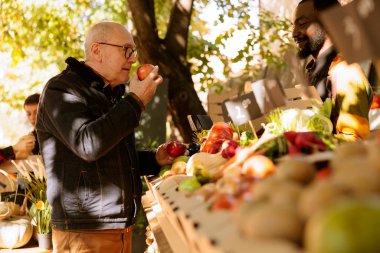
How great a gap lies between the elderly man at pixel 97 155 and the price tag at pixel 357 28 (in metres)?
1.54

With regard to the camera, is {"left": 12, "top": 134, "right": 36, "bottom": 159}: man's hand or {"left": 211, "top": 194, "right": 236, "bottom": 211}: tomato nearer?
{"left": 211, "top": 194, "right": 236, "bottom": 211}: tomato

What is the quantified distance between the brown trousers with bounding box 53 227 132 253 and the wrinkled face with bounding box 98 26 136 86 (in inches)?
34.4

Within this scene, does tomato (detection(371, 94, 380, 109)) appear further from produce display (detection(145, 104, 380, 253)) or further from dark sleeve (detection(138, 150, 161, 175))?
produce display (detection(145, 104, 380, 253))

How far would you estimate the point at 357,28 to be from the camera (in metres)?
1.34

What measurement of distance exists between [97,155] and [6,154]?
3372 mm

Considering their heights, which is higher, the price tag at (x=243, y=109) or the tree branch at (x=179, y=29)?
the tree branch at (x=179, y=29)

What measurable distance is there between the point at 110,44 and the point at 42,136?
2.12ft

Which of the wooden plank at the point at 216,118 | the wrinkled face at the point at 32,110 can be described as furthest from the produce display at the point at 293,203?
the wrinkled face at the point at 32,110

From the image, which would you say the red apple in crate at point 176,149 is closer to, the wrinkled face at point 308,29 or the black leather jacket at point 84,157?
the black leather jacket at point 84,157

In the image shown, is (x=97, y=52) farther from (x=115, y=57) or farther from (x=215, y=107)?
(x=215, y=107)

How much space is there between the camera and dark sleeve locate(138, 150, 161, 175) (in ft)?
11.9

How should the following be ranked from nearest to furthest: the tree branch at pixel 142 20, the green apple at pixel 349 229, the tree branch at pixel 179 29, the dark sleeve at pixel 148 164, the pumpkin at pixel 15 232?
the green apple at pixel 349 229 → the dark sleeve at pixel 148 164 → the pumpkin at pixel 15 232 → the tree branch at pixel 142 20 → the tree branch at pixel 179 29

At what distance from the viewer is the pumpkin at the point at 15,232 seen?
4.64 m

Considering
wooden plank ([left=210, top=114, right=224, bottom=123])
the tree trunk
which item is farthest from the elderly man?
the tree trunk
